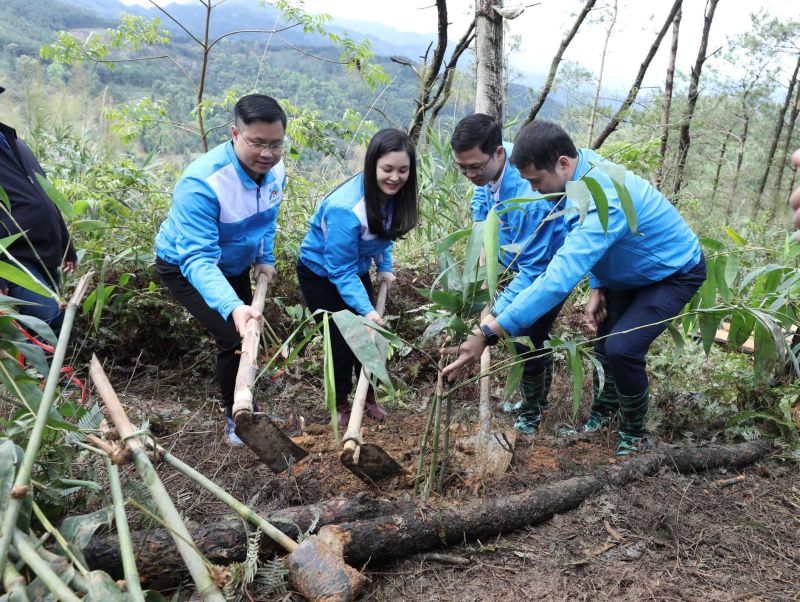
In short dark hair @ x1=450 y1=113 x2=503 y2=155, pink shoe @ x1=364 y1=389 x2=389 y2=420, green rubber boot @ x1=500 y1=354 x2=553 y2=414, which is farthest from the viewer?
pink shoe @ x1=364 y1=389 x2=389 y2=420

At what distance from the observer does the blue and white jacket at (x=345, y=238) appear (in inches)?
98.6

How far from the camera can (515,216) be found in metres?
2.53

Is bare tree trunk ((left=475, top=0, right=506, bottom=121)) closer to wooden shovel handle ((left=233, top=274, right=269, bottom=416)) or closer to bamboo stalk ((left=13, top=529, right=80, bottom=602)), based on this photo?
wooden shovel handle ((left=233, top=274, right=269, bottom=416))

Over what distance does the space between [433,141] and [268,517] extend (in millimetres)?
2951

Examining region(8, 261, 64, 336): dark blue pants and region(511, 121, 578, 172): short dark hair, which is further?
region(8, 261, 64, 336): dark blue pants

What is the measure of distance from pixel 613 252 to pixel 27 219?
242 centimetres

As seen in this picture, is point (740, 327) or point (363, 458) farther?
point (740, 327)

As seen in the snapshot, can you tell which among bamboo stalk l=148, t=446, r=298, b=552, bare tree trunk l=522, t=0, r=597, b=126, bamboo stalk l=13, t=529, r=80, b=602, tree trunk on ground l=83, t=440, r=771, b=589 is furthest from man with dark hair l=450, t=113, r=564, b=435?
bare tree trunk l=522, t=0, r=597, b=126

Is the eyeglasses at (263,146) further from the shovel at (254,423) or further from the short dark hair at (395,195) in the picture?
the shovel at (254,423)

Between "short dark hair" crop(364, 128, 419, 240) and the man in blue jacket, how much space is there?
56 centimetres

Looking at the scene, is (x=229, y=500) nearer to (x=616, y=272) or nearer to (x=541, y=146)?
(x=541, y=146)

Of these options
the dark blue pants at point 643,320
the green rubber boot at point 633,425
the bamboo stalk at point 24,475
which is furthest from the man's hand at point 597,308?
the bamboo stalk at point 24,475

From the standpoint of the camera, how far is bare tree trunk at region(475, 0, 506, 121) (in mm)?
3500

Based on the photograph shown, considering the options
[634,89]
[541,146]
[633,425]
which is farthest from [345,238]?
[634,89]
